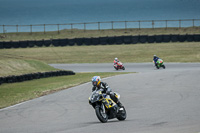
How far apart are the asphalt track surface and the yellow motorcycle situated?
0.75ft

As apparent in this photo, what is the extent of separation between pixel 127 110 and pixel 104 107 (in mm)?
2303

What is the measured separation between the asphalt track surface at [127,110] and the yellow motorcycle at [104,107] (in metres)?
0.23

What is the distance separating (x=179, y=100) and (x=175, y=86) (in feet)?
13.7

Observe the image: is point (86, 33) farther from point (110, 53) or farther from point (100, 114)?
point (100, 114)

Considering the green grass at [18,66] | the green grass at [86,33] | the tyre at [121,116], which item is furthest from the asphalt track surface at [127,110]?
the green grass at [86,33]

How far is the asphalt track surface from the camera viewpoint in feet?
30.0

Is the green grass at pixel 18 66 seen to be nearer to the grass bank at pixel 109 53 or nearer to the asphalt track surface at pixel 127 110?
the asphalt track surface at pixel 127 110

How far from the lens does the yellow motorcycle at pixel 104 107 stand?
10008mm

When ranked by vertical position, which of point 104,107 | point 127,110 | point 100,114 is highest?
point 104,107

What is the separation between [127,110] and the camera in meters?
12.3

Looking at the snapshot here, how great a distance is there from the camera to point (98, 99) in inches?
396

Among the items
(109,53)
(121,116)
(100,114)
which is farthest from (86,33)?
(100,114)

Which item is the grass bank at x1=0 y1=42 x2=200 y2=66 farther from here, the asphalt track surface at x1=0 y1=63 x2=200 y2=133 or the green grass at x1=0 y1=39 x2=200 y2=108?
the asphalt track surface at x1=0 y1=63 x2=200 y2=133

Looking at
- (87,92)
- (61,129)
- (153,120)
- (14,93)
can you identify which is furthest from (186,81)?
(61,129)
